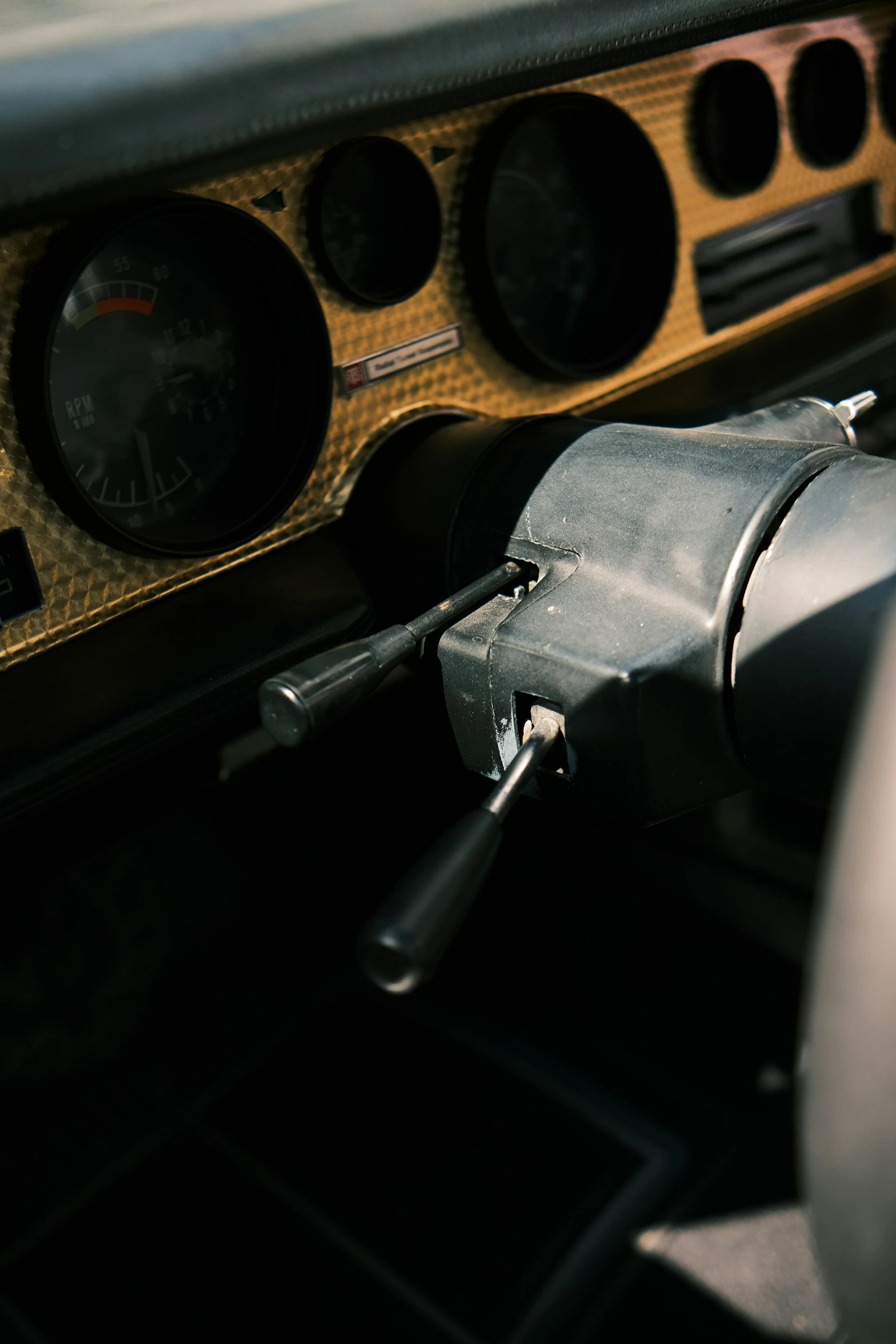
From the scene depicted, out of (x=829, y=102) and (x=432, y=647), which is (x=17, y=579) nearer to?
(x=432, y=647)

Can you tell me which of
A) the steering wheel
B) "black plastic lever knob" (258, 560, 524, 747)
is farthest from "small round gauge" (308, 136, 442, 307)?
the steering wheel

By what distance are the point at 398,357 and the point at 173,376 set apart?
9.6 inches

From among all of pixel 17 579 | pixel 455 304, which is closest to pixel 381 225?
pixel 455 304

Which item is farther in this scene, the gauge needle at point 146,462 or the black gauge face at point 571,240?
the black gauge face at point 571,240

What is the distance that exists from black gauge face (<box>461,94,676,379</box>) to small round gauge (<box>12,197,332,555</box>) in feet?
0.86

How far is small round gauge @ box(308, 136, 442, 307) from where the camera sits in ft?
4.04

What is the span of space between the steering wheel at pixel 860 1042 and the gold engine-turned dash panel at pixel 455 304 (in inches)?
27.4

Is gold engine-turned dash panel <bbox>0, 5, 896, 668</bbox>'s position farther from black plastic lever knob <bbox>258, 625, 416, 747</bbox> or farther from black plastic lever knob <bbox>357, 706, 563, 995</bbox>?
black plastic lever knob <bbox>357, 706, 563, 995</bbox>

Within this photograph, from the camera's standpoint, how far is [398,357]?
4.16 ft

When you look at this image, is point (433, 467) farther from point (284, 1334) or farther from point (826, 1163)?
point (284, 1334)

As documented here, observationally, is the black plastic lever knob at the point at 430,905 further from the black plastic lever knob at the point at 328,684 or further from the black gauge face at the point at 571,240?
the black gauge face at the point at 571,240

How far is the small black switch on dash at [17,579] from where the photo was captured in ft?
3.34

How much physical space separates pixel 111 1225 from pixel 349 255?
→ 3.77ft

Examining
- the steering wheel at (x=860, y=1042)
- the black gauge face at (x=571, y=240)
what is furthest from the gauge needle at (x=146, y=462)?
the steering wheel at (x=860, y=1042)
